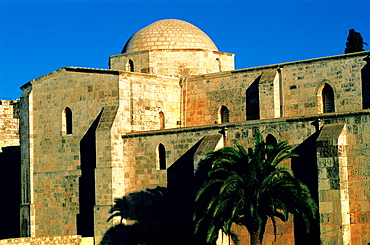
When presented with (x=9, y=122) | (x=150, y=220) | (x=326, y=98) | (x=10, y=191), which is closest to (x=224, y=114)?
(x=326, y=98)

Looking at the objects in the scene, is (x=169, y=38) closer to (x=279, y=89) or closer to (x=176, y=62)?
(x=176, y=62)

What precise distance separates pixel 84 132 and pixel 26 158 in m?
4.27

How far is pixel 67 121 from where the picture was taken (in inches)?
1414

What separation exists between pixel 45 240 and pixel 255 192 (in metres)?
9.91

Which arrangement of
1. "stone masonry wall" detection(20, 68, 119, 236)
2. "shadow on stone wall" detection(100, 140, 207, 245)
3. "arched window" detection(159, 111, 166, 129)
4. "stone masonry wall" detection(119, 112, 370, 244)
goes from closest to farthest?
"stone masonry wall" detection(119, 112, 370, 244), "shadow on stone wall" detection(100, 140, 207, 245), "stone masonry wall" detection(20, 68, 119, 236), "arched window" detection(159, 111, 166, 129)

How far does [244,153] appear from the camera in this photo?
26.2m

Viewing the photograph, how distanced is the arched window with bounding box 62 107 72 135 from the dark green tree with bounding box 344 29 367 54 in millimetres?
15950

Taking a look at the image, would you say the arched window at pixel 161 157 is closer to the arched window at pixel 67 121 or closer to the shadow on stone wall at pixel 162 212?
the shadow on stone wall at pixel 162 212

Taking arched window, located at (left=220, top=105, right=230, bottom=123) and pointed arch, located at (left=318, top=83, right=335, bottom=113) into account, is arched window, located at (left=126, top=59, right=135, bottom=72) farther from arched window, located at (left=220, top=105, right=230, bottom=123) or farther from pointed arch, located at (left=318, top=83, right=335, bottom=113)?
pointed arch, located at (left=318, top=83, right=335, bottom=113)

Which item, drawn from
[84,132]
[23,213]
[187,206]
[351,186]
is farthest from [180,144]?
[23,213]

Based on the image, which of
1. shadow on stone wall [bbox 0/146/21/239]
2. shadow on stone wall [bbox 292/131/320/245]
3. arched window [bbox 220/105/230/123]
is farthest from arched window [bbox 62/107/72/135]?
shadow on stone wall [bbox 292/131/320/245]

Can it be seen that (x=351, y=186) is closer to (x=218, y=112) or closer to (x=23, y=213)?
(x=218, y=112)

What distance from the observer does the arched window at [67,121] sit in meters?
35.7

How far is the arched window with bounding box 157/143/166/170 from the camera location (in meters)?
32.1
